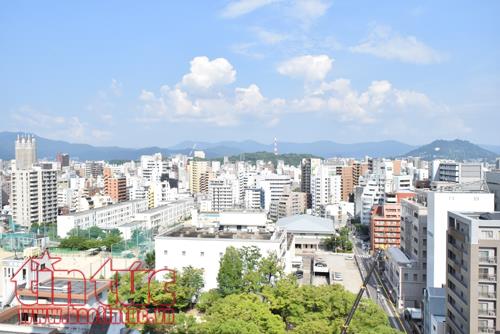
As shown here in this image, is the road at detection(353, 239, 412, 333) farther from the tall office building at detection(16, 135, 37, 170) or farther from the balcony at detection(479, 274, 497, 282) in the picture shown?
the tall office building at detection(16, 135, 37, 170)

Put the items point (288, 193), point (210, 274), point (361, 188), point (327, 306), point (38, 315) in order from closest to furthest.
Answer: point (38, 315) → point (327, 306) → point (210, 274) → point (361, 188) → point (288, 193)

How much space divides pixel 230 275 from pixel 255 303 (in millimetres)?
2268

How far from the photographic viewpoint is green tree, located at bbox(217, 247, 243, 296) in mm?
10250

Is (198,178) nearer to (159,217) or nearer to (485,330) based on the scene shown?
(159,217)

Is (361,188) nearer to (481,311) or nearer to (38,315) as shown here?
(481,311)

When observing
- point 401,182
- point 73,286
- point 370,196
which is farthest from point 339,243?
point 73,286

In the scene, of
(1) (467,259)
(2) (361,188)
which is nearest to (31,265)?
(1) (467,259)

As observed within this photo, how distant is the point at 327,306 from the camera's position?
330 inches

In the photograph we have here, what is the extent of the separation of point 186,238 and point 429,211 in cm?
601

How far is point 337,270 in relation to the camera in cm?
1625

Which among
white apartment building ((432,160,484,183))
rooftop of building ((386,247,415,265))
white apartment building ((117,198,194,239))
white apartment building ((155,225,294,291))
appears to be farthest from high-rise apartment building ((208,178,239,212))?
white apartment building ((155,225,294,291))

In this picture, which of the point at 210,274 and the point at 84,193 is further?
the point at 84,193

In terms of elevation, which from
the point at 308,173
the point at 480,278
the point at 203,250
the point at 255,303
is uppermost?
the point at 308,173

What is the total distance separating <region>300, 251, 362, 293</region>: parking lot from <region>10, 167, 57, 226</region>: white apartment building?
14475mm
